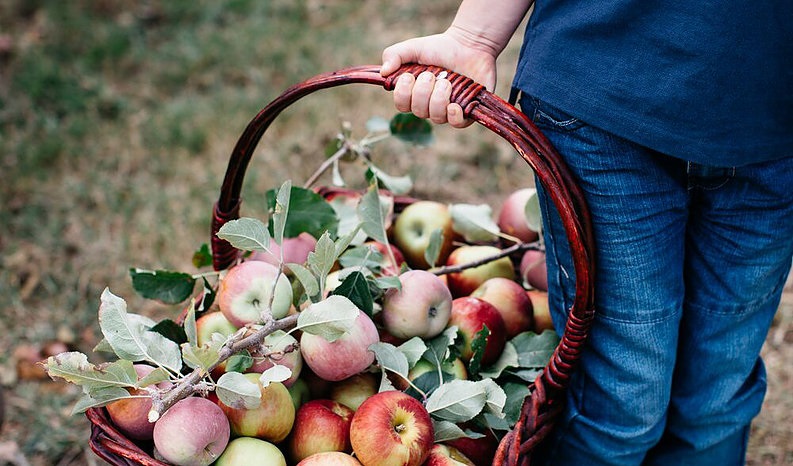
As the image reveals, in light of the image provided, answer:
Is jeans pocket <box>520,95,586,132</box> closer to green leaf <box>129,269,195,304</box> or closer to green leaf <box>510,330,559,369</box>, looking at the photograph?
green leaf <box>510,330,559,369</box>

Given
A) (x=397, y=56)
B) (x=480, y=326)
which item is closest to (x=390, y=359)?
(x=480, y=326)

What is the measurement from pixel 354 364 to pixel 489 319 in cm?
22

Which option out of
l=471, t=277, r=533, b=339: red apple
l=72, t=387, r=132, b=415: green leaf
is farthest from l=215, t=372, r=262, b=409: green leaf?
l=471, t=277, r=533, b=339: red apple

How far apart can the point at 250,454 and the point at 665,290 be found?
538 mm

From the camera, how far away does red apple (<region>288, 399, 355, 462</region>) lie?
90cm

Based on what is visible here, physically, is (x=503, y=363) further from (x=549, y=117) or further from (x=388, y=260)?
(x=549, y=117)

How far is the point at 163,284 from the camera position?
3.56 ft

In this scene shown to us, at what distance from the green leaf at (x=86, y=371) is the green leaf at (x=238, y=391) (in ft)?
0.31

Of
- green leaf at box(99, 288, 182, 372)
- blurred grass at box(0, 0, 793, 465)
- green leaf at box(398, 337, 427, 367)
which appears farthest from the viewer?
blurred grass at box(0, 0, 793, 465)

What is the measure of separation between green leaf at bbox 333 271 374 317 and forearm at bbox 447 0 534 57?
0.33m

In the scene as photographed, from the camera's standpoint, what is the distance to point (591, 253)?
860 millimetres

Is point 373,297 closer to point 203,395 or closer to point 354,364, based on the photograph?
point 354,364

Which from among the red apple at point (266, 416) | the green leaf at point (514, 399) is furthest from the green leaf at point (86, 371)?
the green leaf at point (514, 399)

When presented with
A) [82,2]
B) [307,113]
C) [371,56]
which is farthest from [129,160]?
[82,2]
